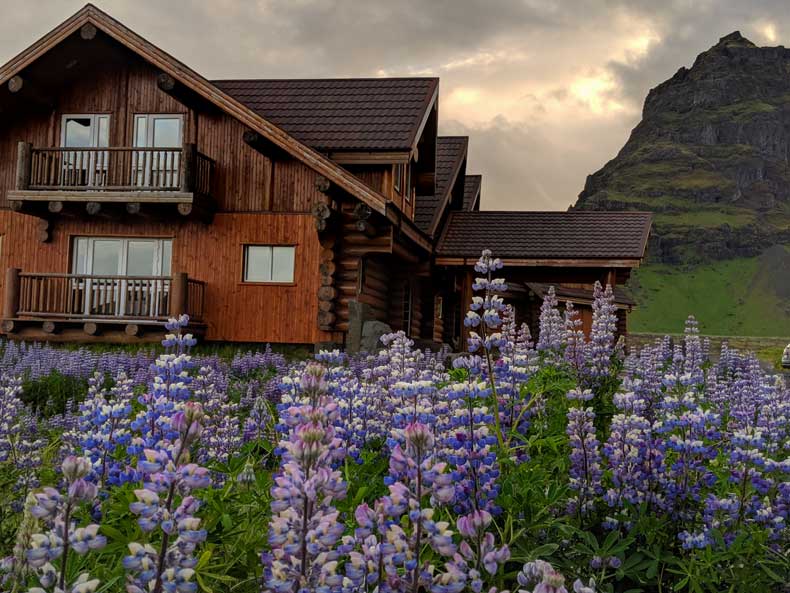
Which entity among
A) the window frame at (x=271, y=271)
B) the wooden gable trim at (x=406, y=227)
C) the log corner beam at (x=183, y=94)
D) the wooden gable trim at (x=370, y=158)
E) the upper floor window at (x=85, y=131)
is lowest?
the window frame at (x=271, y=271)

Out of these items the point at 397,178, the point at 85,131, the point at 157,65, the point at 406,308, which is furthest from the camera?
the point at 406,308

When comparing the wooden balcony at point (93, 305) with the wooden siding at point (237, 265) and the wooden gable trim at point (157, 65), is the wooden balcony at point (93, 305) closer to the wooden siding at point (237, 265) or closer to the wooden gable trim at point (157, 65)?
the wooden siding at point (237, 265)

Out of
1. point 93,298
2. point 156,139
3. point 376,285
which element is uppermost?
point 156,139

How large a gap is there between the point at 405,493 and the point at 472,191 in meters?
28.9

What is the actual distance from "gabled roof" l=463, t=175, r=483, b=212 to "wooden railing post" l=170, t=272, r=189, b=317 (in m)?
14.2

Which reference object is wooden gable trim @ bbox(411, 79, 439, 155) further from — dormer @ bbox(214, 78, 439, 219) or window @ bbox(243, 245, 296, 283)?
window @ bbox(243, 245, 296, 283)

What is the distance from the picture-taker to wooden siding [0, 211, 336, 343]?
18391mm

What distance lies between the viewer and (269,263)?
61.7 feet

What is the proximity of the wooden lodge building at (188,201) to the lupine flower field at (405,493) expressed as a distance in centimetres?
1230

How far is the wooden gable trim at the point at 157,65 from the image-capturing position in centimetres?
1741

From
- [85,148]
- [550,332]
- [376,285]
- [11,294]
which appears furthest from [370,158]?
[550,332]

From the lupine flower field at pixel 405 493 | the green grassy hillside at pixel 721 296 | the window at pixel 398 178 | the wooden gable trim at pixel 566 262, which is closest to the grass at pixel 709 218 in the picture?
the green grassy hillside at pixel 721 296

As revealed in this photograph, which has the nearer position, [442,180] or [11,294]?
[11,294]

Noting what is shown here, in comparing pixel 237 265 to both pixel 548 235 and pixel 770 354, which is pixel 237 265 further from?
pixel 770 354
